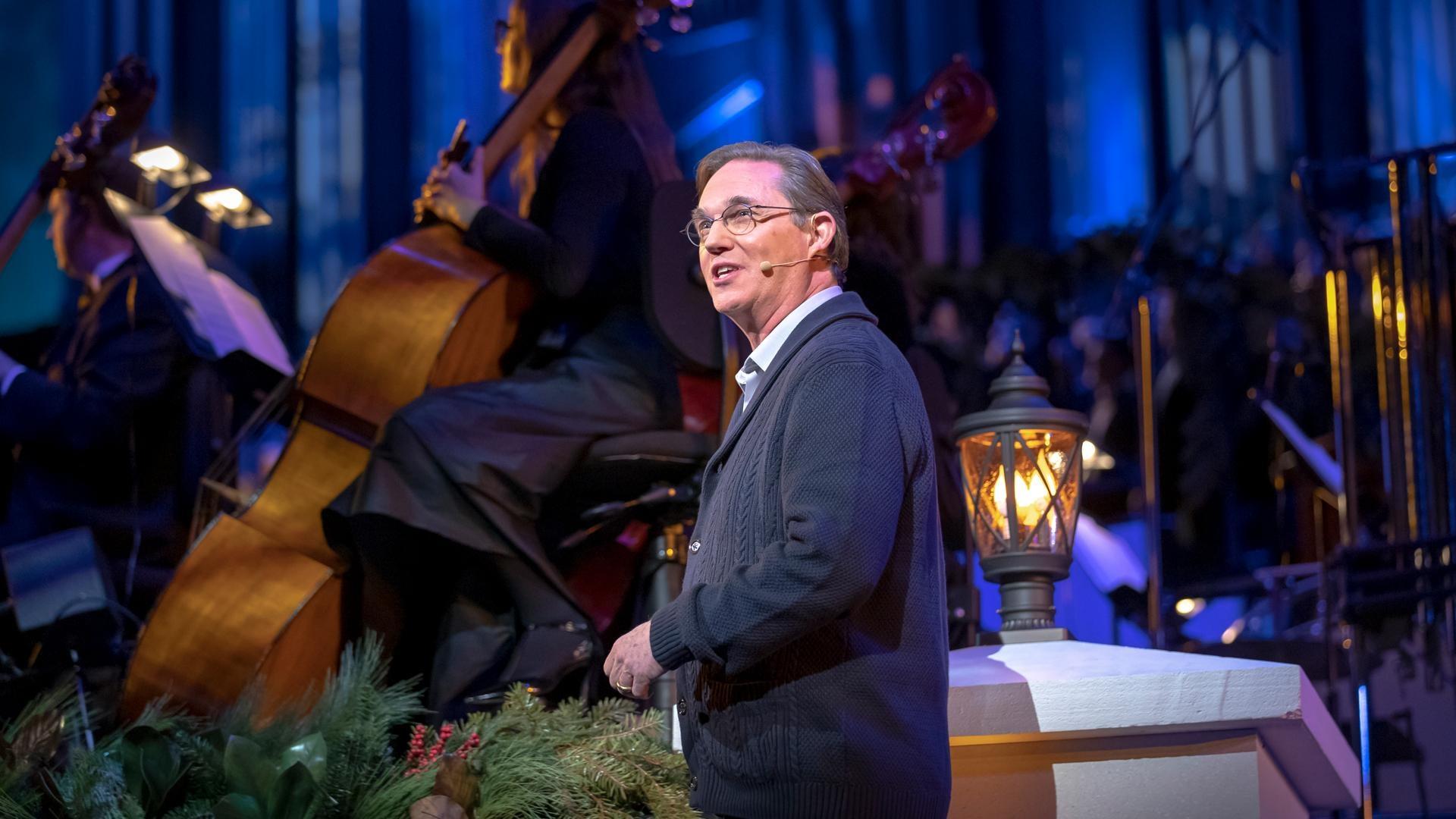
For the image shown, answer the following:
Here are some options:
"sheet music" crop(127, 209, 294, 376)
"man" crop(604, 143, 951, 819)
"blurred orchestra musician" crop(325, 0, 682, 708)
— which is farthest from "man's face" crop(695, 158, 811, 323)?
"sheet music" crop(127, 209, 294, 376)

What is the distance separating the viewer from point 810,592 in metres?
1.54

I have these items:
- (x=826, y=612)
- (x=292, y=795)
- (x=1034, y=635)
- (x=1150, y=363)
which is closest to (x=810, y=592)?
(x=826, y=612)

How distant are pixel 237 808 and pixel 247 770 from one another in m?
0.10

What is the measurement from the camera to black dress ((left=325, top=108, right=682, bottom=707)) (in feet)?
9.50

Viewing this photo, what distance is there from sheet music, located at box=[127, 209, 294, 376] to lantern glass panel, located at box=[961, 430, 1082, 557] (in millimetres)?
1995

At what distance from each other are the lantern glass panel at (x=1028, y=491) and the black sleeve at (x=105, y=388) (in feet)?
7.58

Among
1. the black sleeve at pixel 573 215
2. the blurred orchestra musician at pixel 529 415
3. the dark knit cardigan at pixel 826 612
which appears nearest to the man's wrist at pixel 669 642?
the dark knit cardigan at pixel 826 612

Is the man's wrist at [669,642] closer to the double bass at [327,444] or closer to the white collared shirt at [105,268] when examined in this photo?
the double bass at [327,444]

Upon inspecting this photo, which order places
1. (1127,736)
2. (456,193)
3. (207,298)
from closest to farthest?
(1127,736), (456,193), (207,298)

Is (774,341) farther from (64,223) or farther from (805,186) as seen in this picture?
(64,223)

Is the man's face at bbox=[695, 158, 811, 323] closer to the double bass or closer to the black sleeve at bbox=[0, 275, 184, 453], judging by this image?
the double bass

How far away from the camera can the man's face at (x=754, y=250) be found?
71.1 inches

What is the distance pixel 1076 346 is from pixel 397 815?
467 cm

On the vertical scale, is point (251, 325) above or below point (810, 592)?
above
